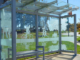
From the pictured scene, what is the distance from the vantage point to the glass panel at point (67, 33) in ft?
22.0

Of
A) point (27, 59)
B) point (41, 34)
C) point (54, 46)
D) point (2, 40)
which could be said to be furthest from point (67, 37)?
point (2, 40)

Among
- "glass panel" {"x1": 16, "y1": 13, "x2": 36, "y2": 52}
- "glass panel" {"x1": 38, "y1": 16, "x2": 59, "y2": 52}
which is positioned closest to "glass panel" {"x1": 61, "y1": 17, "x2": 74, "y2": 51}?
"glass panel" {"x1": 38, "y1": 16, "x2": 59, "y2": 52}

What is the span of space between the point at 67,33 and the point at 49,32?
1330 millimetres

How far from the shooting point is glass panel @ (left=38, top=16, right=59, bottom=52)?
584 centimetres

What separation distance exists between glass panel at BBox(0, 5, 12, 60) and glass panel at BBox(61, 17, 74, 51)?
4167mm

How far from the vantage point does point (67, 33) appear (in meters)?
6.88

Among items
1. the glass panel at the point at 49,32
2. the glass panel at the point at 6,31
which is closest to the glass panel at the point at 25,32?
the glass panel at the point at 49,32

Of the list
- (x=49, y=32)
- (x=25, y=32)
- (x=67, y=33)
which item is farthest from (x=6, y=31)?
(x=67, y=33)

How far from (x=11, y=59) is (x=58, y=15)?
4.62m

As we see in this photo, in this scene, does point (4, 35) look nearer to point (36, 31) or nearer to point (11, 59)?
point (11, 59)

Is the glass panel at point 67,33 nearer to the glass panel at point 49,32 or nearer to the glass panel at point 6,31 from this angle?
the glass panel at point 49,32

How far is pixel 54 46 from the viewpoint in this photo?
666 centimetres

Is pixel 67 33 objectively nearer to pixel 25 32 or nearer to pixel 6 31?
pixel 25 32

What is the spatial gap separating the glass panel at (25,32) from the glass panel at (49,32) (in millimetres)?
582
